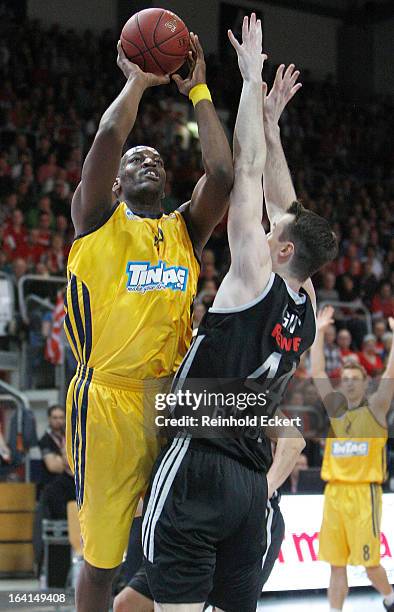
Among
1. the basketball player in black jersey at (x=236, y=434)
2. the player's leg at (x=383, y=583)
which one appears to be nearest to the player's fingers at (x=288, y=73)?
the basketball player in black jersey at (x=236, y=434)

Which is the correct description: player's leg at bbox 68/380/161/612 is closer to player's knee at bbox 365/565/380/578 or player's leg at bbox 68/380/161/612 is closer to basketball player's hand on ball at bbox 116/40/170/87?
basketball player's hand on ball at bbox 116/40/170/87

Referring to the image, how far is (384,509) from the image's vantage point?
9.19m

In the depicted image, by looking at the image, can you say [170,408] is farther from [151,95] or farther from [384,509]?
[151,95]

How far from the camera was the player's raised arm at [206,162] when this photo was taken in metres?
3.93

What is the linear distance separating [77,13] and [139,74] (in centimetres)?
1571

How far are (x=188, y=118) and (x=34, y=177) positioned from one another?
539cm

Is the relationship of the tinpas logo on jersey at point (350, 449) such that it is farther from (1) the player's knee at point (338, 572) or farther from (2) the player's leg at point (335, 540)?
(1) the player's knee at point (338, 572)

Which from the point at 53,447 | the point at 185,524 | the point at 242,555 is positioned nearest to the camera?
the point at 185,524

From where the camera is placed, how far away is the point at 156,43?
407cm

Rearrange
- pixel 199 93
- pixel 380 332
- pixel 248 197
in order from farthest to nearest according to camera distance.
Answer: pixel 380 332
pixel 199 93
pixel 248 197

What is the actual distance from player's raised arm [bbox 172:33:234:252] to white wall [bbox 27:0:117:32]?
14763 millimetres

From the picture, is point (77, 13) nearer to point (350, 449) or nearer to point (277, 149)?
point (350, 449)

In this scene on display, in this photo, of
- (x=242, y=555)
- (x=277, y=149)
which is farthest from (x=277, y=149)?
(x=242, y=555)

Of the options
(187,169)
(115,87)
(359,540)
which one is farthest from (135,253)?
(115,87)
